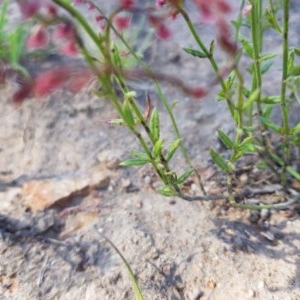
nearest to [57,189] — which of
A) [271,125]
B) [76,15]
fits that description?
[271,125]

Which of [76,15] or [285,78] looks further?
[285,78]

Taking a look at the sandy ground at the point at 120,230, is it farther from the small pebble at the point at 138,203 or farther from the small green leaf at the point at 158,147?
the small green leaf at the point at 158,147

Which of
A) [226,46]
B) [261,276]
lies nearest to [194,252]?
[261,276]

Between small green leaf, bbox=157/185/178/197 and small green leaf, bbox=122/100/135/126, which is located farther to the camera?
small green leaf, bbox=157/185/178/197

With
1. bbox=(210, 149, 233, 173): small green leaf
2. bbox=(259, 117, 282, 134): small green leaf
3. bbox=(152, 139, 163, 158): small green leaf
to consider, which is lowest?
bbox=(210, 149, 233, 173): small green leaf

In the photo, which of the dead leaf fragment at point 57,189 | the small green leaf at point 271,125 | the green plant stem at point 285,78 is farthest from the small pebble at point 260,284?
the dead leaf fragment at point 57,189

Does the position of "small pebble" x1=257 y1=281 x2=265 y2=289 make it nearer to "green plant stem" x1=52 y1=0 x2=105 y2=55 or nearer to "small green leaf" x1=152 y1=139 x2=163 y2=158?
"small green leaf" x1=152 y1=139 x2=163 y2=158

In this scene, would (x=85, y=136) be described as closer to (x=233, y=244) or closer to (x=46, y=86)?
(x=233, y=244)

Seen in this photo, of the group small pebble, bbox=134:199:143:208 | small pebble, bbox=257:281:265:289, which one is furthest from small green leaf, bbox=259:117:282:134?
small pebble, bbox=134:199:143:208

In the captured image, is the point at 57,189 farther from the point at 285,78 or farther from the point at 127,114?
the point at 285,78
